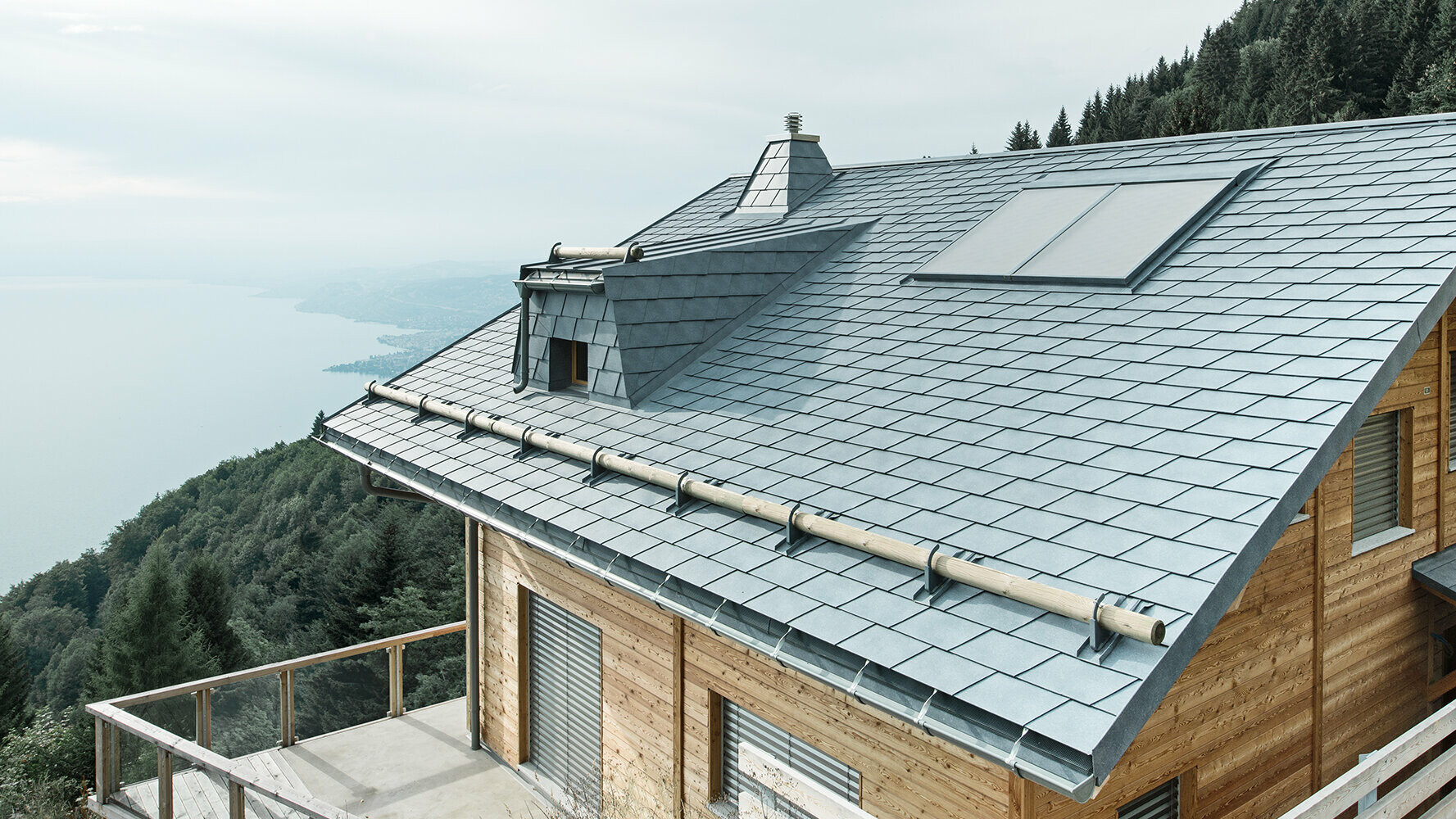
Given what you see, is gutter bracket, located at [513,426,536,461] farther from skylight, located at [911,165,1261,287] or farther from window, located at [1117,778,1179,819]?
window, located at [1117,778,1179,819]

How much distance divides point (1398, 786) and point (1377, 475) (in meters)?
2.90

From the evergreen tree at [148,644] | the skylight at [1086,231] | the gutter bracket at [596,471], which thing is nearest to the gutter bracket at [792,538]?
the gutter bracket at [596,471]

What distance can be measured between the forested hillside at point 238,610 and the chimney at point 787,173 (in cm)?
910

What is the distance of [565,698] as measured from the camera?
899 cm

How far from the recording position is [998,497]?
5.45 m

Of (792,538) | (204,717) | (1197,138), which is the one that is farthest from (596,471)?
(1197,138)

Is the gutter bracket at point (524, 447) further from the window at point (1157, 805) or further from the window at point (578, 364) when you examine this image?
the window at point (1157, 805)

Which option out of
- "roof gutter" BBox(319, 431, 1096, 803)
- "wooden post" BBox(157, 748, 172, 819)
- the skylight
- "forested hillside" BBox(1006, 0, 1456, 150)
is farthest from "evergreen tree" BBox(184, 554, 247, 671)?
the skylight

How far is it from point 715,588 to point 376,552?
40.2m

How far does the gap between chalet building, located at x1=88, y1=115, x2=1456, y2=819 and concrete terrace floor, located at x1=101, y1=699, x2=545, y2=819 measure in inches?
17.7

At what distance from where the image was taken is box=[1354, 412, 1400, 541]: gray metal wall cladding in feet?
22.8

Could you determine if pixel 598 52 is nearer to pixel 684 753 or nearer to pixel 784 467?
pixel 784 467

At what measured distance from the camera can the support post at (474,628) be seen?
1048cm

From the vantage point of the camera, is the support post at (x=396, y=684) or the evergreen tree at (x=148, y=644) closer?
the support post at (x=396, y=684)
